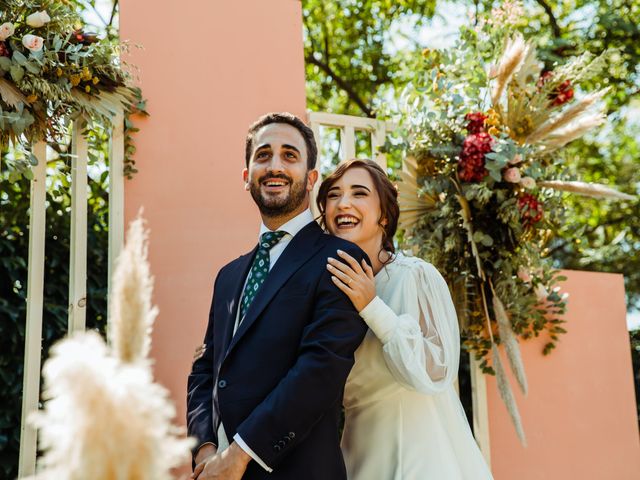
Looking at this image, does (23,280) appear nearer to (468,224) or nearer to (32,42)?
(32,42)

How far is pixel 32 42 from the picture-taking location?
2475mm

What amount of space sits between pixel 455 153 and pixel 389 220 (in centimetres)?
88

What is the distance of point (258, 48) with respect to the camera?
10.8 feet

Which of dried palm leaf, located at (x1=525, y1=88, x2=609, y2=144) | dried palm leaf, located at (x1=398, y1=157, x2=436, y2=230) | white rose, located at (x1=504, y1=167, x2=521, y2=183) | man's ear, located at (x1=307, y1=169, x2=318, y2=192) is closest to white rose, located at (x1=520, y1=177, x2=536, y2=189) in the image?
white rose, located at (x1=504, y1=167, x2=521, y2=183)

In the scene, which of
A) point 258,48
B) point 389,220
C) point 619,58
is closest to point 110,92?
point 258,48

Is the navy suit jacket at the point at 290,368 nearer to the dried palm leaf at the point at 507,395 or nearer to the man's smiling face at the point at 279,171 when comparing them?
the man's smiling face at the point at 279,171

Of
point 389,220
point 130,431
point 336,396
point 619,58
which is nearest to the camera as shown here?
point 130,431

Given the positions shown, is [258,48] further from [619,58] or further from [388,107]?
[619,58]

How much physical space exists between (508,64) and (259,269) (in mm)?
1788

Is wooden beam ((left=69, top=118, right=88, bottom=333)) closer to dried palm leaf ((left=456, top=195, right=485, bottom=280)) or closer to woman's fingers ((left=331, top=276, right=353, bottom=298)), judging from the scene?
woman's fingers ((left=331, top=276, right=353, bottom=298))

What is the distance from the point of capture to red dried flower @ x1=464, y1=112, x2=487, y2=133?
3342mm

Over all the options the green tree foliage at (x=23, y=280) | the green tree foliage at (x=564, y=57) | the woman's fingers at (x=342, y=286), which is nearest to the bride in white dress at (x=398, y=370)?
the woman's fingers at (x=342, y=286)

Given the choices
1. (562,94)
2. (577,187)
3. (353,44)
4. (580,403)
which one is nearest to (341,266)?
(577,187)

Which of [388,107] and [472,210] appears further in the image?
[388,107]
